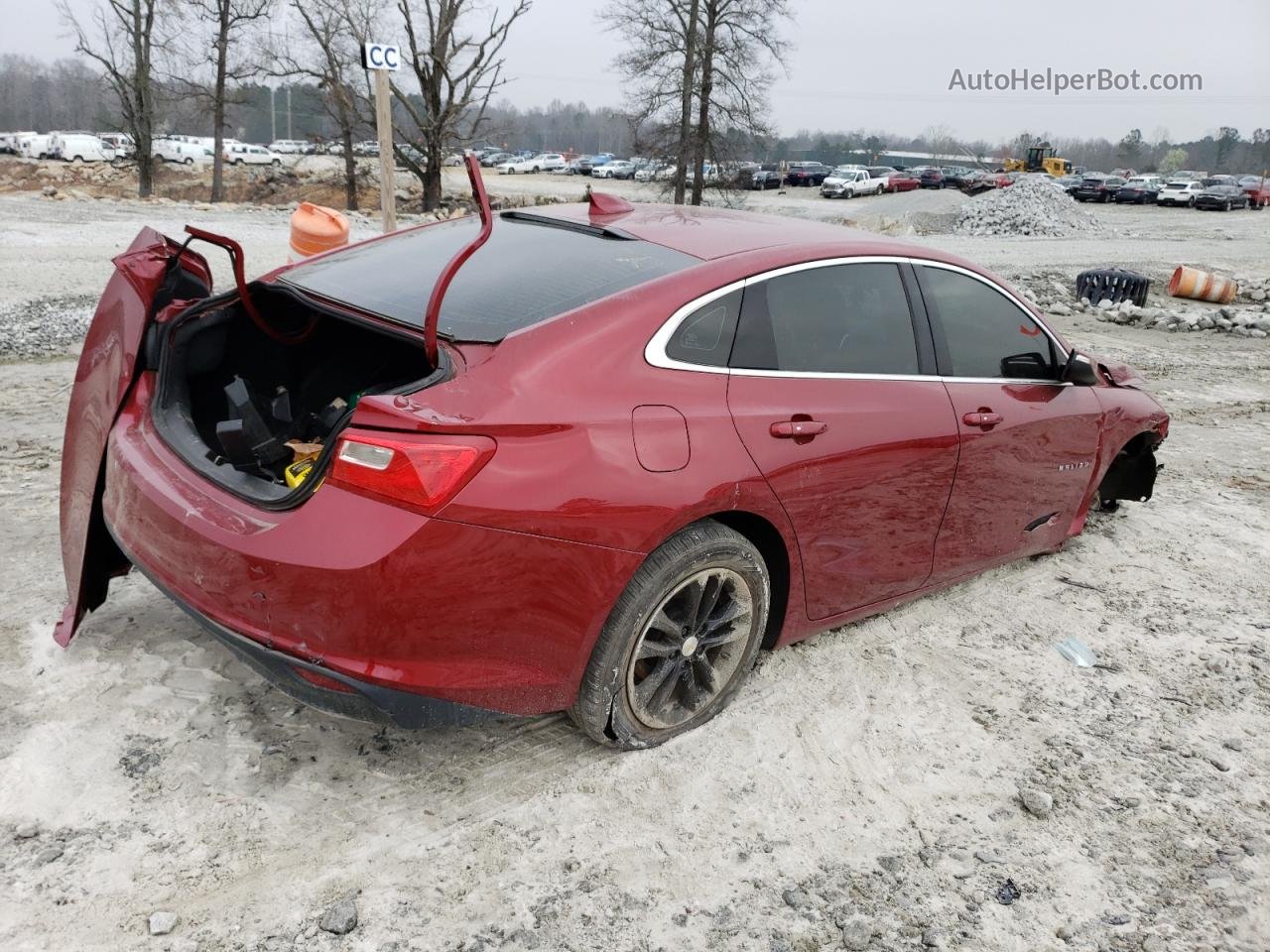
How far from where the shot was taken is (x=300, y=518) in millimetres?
2463

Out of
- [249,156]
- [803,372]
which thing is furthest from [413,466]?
[249,156]

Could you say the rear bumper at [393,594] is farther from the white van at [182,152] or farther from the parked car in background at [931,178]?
the parked car in background at [931,178]

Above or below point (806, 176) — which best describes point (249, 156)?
below

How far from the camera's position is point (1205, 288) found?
15125mm

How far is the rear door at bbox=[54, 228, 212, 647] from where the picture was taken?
323cm

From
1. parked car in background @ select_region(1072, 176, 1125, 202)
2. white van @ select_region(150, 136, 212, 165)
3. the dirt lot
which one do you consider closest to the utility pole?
the dirt lot

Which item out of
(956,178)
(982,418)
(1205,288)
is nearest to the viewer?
(982,418)

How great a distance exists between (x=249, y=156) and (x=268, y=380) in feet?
179

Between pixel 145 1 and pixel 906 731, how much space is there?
109 ft

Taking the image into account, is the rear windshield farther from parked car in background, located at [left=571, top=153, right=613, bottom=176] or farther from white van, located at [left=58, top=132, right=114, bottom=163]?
parked car in background, located at [left=571, top=153, right=613, bottom=176]

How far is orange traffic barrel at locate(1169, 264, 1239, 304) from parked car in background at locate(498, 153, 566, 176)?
5347 cm

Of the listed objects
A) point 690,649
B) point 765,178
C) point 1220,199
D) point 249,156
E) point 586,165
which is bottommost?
point 690,649

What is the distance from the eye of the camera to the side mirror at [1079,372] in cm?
412

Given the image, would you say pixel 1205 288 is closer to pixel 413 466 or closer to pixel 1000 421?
pixel 1000 421
